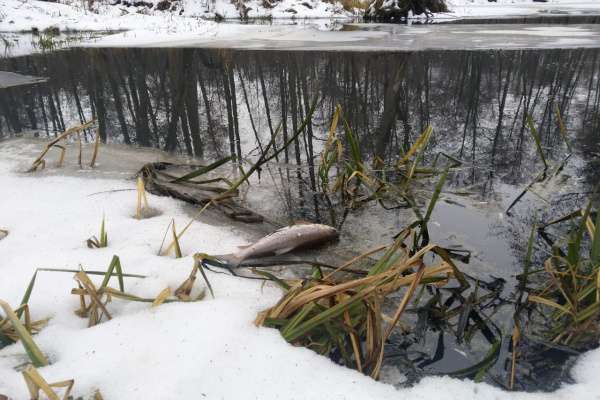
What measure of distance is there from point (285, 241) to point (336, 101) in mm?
3209

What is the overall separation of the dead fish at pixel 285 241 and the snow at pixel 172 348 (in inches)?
5.6

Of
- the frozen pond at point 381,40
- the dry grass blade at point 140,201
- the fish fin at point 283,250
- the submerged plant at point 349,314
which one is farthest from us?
the frozen pond at point 381,40

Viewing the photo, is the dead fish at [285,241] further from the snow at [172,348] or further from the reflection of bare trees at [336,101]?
the reflection of bare trees at [336,101]

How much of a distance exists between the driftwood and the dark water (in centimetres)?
18

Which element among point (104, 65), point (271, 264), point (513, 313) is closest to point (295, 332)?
point (271, 264)

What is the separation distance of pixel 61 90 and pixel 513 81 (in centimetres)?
617

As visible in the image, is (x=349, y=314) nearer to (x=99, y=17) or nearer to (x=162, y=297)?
(x=162, y=297)

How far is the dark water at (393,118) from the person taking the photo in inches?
80.6

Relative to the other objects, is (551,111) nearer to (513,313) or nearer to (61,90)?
(513,313)

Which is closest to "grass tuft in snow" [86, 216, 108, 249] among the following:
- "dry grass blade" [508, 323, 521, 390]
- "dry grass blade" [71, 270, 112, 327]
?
"dry grass blade" [71, 270, 112, 327]

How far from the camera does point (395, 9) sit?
15.0 metres

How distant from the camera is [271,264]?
1834 millimetres

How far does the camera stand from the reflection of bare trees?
11.6 feet

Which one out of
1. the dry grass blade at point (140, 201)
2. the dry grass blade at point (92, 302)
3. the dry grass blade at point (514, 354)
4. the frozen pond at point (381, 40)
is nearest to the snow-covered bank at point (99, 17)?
the frozen pond at point (381, 40)
